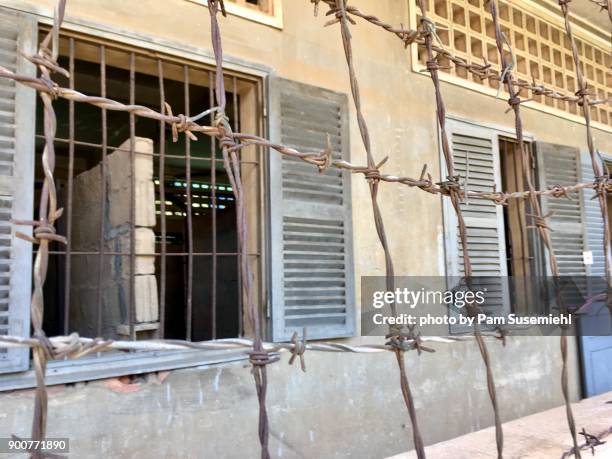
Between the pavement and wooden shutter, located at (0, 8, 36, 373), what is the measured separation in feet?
4.41

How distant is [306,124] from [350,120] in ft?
1.02

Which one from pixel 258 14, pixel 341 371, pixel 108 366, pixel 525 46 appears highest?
pixel 525 46

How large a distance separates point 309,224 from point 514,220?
72.0 inches

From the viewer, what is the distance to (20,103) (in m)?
1.76

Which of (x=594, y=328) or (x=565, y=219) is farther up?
(x=565, y=219)

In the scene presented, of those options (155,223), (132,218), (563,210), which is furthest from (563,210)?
(132,218)

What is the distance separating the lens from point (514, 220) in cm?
346

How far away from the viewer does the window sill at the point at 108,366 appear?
1.68 meters

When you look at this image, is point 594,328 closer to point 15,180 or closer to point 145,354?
point 145,354

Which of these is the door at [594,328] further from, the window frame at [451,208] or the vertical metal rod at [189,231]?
the vertical metal rod at [189,231]

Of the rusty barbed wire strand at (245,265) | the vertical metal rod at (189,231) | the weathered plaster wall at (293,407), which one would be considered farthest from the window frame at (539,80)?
the rusty barbed wire strand at (245,265)

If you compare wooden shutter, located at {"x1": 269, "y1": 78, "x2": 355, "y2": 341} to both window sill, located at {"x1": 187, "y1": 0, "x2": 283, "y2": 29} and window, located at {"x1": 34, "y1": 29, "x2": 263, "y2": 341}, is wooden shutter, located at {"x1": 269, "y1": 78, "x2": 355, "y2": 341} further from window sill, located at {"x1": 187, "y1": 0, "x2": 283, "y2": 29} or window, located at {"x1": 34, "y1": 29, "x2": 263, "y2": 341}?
window sill, located at {"x1": 187, "y1": 0, "x2": 283, "y2": 29}

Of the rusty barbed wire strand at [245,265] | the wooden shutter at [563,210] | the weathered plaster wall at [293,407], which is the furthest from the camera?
the wooden shutter at [563,210]

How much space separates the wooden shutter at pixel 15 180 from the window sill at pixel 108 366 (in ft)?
0.21
